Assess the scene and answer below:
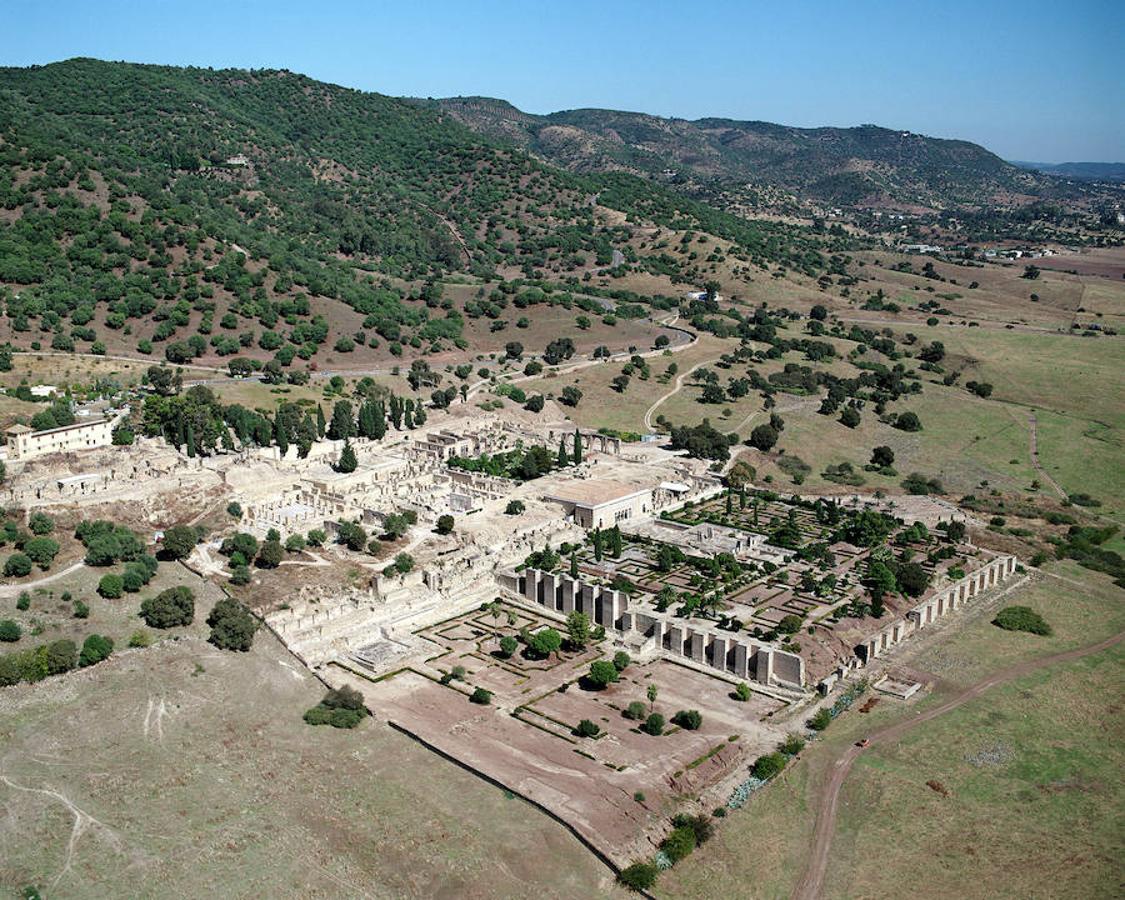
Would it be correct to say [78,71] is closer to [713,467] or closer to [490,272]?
[490,272]

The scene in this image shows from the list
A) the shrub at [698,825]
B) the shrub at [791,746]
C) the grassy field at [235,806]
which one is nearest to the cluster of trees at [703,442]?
the shrub at [791,746]

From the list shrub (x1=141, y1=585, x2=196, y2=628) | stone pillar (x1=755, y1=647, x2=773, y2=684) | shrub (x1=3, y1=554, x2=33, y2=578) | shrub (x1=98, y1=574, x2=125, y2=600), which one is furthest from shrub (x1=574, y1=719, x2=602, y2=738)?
shrub (x1=3, y1=554, x2=33, y2=578)

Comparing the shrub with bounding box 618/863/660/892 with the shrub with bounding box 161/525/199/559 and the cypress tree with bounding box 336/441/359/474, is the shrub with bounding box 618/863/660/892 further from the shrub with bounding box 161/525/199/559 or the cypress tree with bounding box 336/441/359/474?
the cypress tree with bounding box 336/441/359/474

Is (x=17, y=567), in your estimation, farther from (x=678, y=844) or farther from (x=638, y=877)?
(x=678, y=844)

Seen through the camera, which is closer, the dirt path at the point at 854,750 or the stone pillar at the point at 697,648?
the dirt path at the point at 854,750

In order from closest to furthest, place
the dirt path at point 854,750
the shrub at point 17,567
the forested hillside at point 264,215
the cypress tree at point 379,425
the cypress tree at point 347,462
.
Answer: the dirt path at point 854,750 < the shrub at point 17,567 < the cypress tree at point 347,462 < the cypress tree at point 379,425 < the forested hillside at point 264,215

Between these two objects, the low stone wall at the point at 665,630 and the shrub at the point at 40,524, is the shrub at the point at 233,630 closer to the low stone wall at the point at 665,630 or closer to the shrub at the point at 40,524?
the shrub at the point at 40,524
